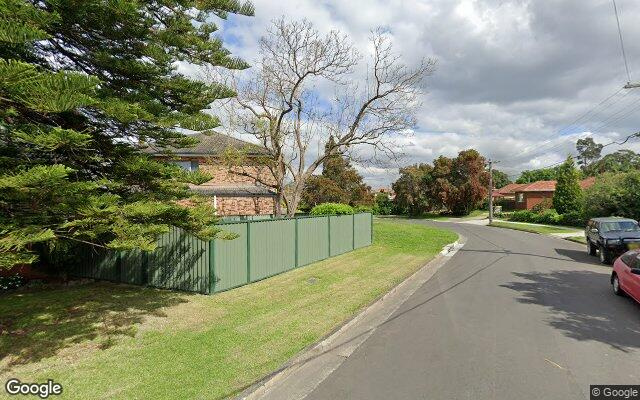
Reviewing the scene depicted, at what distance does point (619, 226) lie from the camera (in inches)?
648

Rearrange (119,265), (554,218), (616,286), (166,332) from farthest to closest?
(554,218), (119,265), (616,286), (166,332)

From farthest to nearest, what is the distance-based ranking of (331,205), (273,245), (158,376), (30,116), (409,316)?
(331,205) < (273,245) < (409,316) < (30,116) < (158,376)

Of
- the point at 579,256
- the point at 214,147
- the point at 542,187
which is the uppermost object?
the point at 214,147

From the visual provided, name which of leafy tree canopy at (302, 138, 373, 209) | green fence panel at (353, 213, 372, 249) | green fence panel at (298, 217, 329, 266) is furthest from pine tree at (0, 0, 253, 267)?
leafy tree canopy at (302, 138, 373, 209)

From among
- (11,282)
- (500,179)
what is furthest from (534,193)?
(11,282)

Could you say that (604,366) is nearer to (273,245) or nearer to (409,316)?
(409,316)

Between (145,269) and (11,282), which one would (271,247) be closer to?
(145,269)

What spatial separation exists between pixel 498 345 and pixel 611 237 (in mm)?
12028

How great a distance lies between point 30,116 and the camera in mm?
5715

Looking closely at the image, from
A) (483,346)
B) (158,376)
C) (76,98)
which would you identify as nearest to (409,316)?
(483,346)

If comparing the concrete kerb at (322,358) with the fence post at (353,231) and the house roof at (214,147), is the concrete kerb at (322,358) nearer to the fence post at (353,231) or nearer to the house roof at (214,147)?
the fence post at (353,231)

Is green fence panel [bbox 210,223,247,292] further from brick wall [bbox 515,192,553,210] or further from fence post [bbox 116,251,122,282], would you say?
brick wall [bbox 515,192,553,210]

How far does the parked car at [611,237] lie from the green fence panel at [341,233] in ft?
33.7

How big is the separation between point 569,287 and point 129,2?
40.0 ft
